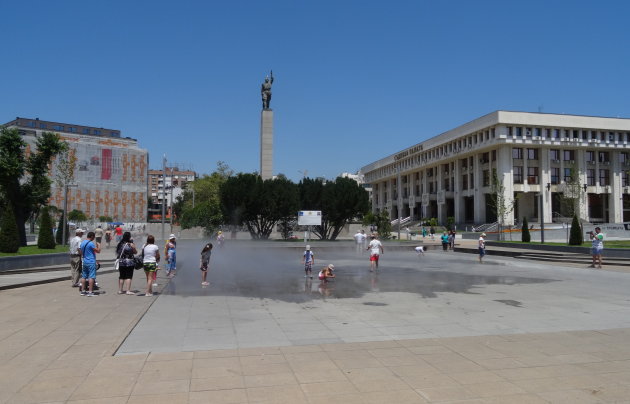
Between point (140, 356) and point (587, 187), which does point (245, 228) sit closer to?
point (140, 356)

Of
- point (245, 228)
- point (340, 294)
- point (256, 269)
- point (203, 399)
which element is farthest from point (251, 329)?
point (245, 228)

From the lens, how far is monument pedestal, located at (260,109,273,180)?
4772 cm

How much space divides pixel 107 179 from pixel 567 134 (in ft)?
245

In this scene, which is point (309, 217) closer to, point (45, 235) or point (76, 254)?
point (45, 235)

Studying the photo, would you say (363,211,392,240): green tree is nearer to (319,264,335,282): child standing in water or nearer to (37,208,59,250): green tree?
(37,208,59,250): green tree

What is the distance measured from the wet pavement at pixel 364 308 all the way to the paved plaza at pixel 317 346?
0.16 feet

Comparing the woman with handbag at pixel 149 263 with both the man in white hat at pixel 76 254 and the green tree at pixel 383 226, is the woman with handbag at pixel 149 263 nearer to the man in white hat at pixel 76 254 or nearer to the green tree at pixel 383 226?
the man in white hat at pixel 76 254

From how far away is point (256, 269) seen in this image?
732 inches

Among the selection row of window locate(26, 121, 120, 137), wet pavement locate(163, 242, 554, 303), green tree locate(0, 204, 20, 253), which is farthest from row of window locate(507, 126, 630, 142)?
row of window locate(26, 121, 120, 137)

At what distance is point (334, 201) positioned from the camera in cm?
4272

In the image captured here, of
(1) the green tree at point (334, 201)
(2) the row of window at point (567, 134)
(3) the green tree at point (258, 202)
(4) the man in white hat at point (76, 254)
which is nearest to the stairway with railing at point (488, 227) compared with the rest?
(2) the row of window at point (567, 134)

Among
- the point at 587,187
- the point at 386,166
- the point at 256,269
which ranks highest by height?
the point at 386,166

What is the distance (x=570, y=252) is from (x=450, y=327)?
2143 centimetres

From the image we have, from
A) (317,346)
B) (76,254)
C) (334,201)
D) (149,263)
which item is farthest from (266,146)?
(317,346)
